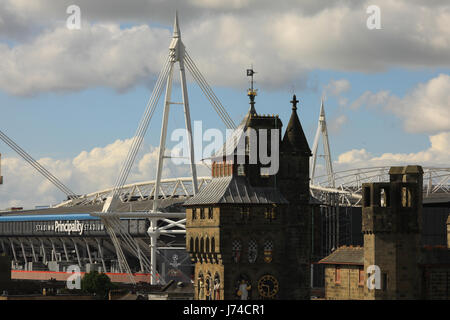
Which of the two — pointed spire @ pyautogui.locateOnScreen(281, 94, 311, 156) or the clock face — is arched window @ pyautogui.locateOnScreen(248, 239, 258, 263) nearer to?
the clock face

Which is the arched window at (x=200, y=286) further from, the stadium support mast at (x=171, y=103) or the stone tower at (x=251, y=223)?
the stadium support mast at (x=171, y=103)

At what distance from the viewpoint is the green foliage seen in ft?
531

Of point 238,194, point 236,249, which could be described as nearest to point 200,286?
point 236,249

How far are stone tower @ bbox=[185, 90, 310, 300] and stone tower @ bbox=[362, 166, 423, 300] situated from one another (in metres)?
8.82

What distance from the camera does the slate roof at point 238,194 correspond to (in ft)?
362

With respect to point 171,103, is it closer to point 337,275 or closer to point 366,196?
point 337,275

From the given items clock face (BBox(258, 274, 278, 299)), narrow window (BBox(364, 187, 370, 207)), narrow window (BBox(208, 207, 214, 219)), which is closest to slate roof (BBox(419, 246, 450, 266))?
narrow window (BBox(364, 187, 370, 207))

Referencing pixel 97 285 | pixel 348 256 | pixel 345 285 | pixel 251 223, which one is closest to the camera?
pixel 251 223

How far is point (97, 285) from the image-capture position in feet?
535

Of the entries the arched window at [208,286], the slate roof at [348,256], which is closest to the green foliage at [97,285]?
the slate roof at [348,256]

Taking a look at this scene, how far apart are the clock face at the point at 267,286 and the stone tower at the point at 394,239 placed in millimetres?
9729

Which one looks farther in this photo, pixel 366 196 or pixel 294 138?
pixel 294 138

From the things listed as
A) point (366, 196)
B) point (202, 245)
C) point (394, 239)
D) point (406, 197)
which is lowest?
point (202, 245)

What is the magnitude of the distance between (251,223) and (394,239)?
49.6 feet
